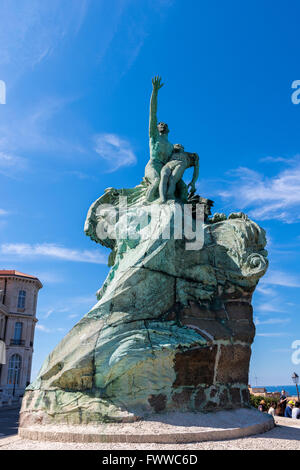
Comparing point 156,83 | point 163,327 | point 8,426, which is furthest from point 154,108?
point 8,426

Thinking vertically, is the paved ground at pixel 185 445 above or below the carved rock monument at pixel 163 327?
below

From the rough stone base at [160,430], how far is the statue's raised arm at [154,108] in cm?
602

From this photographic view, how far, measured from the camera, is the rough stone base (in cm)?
504

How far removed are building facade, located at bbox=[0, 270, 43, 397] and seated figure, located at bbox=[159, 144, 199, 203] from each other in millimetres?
30032

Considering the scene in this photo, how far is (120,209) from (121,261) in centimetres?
156

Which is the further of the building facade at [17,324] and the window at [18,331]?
the window at [18,331]

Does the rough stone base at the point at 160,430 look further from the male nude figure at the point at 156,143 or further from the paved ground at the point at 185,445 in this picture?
the male nude figure at the point at 156,143

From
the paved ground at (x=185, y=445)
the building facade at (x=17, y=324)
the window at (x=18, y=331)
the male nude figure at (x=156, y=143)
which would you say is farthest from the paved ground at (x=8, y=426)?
the window at (x=18, y=331)

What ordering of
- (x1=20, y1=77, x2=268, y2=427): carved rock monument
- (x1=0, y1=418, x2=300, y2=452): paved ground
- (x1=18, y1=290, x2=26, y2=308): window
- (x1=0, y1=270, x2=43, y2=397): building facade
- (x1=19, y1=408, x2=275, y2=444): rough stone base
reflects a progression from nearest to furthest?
(x1=0, y1=418, x2=300, y2=452): paved ground → (x1=19, y1=408, x2=275, y2=444): rough stone base → (x1=20, y1=77, x2=268, y2=427): carved rock monument → (x1=0, y1=270, x2=43, y2=397): building facade → (x1=18, y1=290, x2=26, y2=308): window

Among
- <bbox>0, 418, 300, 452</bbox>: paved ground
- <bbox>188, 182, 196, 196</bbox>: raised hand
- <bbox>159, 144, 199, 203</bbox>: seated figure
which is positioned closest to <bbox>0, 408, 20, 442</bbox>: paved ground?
<bbox>0, 418, 300, 452</bbox>: paved ground

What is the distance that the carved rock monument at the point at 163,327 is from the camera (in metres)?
5.71

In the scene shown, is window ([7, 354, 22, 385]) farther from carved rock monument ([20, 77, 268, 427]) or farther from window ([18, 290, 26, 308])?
carved rock monument ([20, 77, 268, 427])

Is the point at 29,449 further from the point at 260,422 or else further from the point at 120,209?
the point at 120,209
